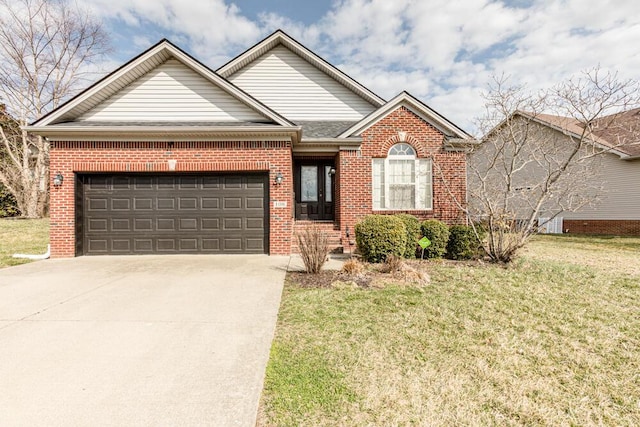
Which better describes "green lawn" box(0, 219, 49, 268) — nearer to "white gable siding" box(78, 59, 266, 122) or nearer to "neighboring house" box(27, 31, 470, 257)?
"neighboring house" box(27, 31, 470, 257)

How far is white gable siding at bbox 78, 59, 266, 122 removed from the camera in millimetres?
→ 9328

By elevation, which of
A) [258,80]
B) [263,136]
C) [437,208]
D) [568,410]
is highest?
[258,80]

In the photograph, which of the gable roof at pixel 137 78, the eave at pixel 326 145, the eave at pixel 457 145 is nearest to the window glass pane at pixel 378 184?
the eave at pixel 326 145

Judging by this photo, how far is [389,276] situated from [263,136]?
5.65 meters

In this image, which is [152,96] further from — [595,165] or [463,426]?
[595,165]

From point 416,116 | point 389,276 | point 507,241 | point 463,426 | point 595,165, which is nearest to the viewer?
point 463,426

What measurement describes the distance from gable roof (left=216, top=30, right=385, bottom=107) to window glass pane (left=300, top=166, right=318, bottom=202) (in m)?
3.56

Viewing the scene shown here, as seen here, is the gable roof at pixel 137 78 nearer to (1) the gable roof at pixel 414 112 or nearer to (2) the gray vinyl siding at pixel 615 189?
(1) the gable roof at pixel 414 112

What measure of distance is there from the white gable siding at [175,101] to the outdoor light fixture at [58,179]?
229cm

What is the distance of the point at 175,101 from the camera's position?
9.35 m

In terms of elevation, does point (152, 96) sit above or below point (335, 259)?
above

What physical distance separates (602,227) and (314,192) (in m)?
15.4

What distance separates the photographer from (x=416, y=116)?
1029 cm

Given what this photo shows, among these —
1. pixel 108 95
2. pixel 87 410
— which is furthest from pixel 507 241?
pixel 108 95
